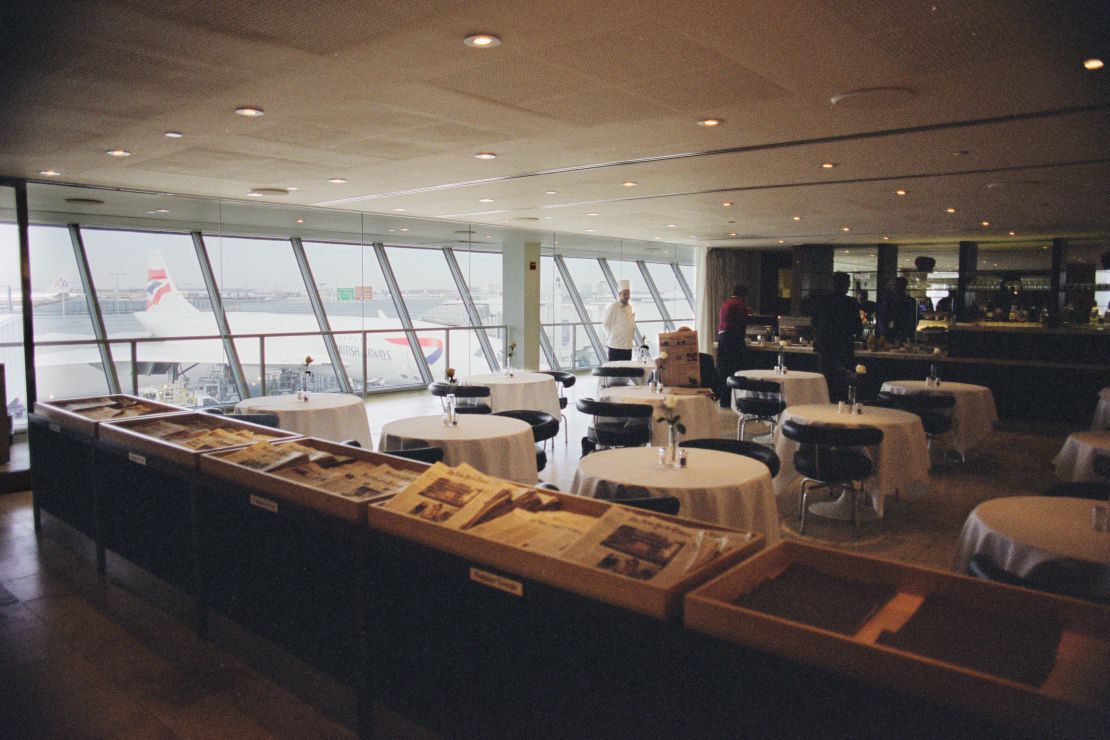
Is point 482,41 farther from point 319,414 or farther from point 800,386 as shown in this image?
point 800,386

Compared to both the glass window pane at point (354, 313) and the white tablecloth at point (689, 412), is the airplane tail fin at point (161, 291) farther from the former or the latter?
the white tablecloth at point (689, 412)

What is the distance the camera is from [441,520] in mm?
2398

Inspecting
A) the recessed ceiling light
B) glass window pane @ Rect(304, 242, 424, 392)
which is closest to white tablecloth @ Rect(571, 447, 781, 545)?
the recessed ceiling light

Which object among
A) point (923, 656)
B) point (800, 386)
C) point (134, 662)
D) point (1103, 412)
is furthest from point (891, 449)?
point (134, 662)

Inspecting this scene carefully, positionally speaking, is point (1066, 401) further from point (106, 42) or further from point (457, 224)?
point (106, 42)

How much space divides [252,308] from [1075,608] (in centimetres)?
1075

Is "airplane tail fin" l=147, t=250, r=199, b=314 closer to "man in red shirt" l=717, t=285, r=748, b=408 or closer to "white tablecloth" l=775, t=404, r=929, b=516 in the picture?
"man in red shirt" l=717, t=285, r=748, b=408

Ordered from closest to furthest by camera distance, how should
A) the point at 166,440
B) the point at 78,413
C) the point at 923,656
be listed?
1. the point at 923,656
2. the point at 166,440
3. the point at 78,413

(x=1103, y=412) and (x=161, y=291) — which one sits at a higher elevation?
(x=161, y=291)

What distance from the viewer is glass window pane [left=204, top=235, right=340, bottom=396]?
10281mm

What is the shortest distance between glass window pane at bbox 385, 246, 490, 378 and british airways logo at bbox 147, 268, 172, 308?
401cm

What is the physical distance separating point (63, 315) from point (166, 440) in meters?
6.93

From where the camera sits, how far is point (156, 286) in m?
10.2

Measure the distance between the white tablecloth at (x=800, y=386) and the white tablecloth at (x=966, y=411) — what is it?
0.98 meters
